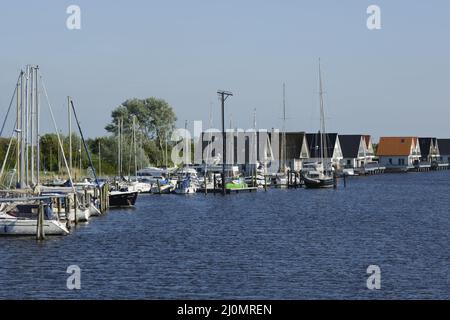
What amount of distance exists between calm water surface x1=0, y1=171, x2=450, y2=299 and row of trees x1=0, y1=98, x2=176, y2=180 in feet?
106

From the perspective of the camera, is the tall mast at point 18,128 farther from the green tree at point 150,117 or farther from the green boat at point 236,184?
the green tree at point 150,117

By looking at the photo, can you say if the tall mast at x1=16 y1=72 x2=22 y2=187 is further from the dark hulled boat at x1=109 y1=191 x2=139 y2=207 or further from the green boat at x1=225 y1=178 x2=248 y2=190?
the green boat at x1=225 y1=178 x2=248 y2=190

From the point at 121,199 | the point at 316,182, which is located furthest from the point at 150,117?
the point at 121,199

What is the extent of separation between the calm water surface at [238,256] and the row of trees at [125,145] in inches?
1270

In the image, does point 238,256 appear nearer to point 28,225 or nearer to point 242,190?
point 28,225

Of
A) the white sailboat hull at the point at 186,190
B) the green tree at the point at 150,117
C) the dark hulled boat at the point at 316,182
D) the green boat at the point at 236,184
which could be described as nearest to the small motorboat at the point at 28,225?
the white sailboat hull at the point at 186,190

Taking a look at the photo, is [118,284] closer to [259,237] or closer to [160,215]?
[259,237]

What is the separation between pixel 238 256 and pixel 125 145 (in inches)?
3519

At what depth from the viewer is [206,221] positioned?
68.0 m

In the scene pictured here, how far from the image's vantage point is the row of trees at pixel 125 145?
108375 mm

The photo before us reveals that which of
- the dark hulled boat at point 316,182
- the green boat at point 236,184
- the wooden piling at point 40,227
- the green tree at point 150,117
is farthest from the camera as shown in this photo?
the green tree at point 150,117

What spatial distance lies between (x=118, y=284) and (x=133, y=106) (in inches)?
5323

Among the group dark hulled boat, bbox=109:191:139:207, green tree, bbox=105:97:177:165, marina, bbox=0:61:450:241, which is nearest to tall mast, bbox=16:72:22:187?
marina, bbox=0:61:450:241
